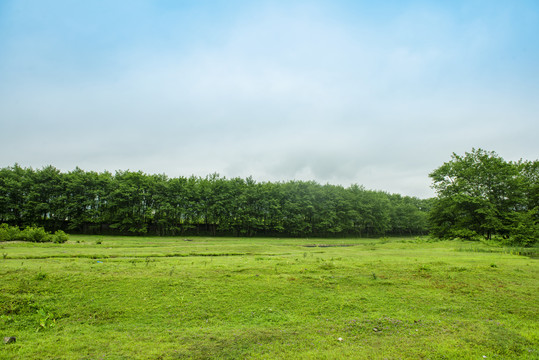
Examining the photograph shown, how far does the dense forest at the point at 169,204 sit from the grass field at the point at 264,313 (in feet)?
176

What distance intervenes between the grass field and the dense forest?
53.5 meters

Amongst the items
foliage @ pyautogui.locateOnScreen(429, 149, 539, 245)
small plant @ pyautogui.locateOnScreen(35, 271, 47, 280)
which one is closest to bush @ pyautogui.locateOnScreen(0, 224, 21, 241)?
small plant @ pyautogui.locateOnScreen(35, 271, 47, 280)

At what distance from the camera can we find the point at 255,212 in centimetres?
7044

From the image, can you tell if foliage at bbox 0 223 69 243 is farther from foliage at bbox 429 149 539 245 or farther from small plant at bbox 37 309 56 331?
foliage at bbox 429 149 539 245

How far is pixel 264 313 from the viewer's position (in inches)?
356

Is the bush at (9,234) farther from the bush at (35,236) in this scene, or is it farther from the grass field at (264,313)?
the grass field at (264,313)

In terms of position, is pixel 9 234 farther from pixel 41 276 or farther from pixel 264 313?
pixel 264 313

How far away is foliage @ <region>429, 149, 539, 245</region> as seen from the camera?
3866 centimetres

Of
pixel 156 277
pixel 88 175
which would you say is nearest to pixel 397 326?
pixel 156 277

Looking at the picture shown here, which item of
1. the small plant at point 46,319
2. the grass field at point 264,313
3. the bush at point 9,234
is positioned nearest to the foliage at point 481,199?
the grass field at point 264,313

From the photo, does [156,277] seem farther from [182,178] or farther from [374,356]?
[182,178]

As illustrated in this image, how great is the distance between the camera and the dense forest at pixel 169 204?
192 ft

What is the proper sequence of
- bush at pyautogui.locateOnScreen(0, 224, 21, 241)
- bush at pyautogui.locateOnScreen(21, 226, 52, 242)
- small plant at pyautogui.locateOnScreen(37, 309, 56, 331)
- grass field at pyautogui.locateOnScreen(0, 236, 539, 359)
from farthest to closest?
bush at pyautogui.locateOnScreen(21, 226, 52, 242) → bush at pyautogui.locateOnScreen(0, 224, 21, 241) → small plant at pyautogui.locateOnScreen(37, 309, 56, 331) → grass field at pyautogui.locateOnScreen(0, 236, 539, 359)

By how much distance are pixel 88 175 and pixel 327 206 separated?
197 feet
